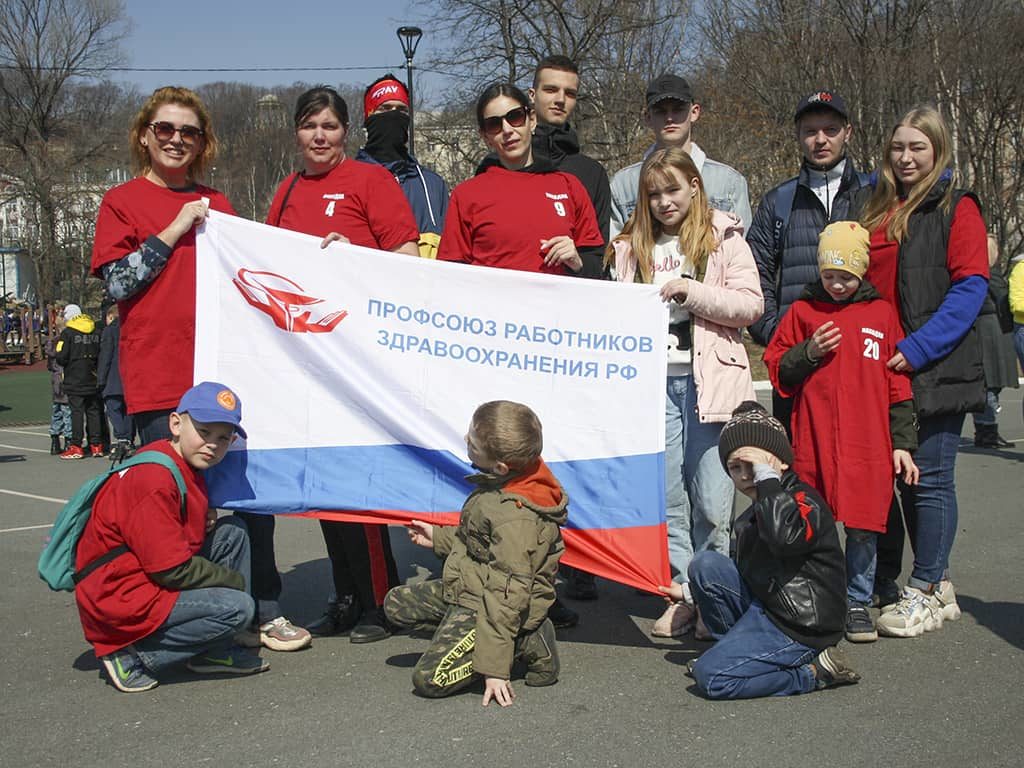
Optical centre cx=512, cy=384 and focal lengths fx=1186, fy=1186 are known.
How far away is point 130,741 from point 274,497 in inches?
49.7

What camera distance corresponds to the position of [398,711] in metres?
4.28

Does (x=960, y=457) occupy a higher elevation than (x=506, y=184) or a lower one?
lower

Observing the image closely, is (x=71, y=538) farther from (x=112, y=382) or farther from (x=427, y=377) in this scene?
(x=112, y=382)

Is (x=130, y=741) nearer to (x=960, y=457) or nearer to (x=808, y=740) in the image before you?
(x=808, y=740)

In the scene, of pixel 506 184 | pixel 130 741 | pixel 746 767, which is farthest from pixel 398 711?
pixel 506 184

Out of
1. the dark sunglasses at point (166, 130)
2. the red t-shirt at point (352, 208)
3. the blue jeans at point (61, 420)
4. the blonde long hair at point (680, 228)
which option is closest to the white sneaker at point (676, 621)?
the blonde long hair at point (680, 228)

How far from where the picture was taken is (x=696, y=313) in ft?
16.7

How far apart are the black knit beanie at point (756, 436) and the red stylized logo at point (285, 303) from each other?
1721 millimetres

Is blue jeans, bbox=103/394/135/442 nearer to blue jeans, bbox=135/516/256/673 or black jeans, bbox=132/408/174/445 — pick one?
black jeans, bbox=132/408/174/445

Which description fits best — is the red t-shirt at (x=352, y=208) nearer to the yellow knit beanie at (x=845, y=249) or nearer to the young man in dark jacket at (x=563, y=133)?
the young man in dark jacket at (x=563, y=133)

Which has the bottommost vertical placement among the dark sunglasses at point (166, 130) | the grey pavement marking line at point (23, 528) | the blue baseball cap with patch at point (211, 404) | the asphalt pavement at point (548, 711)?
the grey pavement marking line at point (23, 528)

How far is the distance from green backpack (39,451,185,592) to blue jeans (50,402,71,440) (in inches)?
444

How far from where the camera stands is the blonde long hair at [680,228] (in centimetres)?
516

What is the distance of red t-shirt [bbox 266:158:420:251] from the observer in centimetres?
529
